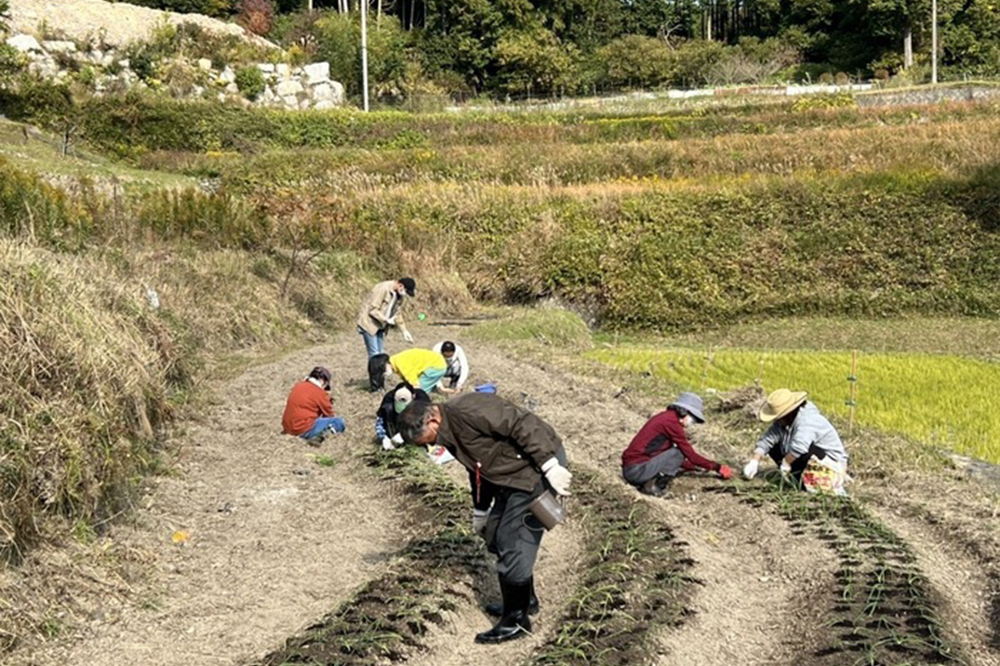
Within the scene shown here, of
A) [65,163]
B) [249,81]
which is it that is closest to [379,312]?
[65,163]

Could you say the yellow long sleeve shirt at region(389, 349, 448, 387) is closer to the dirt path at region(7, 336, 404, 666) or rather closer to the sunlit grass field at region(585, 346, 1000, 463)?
the dirt path at region(7, 336, 404, 666)

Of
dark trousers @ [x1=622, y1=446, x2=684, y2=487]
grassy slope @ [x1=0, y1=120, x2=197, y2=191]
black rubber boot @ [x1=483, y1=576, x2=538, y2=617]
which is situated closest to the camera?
black rubber boot @ [x1=483, y1=576, x2=538, y2=617]

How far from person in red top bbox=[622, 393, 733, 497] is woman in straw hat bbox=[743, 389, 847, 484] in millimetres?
681

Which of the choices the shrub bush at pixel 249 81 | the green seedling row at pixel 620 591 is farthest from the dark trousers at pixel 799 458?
the shrub bush at pixel 249 81

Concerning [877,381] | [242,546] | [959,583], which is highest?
[242,546]

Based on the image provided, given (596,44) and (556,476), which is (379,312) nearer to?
(556,476)

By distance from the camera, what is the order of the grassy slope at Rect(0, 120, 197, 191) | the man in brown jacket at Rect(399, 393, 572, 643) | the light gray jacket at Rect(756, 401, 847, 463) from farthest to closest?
the grassy slope at Rect(0, 120, 197, 191)
the light gray jacket at Rect(756, 401, 847, 463)
the man in brown jacket at Rect(399, 393, 572, 643)

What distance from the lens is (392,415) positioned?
32.3ft

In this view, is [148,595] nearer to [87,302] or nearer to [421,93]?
[87,302]

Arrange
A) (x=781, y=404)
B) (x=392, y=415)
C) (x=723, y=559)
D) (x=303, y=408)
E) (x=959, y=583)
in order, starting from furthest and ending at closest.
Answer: (x=303, y=408)
(x=392, y=415)
(x=781, y=404)
(x=723, y=559)
(x=959, y=583)

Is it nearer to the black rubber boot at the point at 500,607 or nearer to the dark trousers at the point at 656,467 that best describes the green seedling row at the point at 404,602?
the black rubber boot at the point at 500,607

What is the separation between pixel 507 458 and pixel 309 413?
5347mm

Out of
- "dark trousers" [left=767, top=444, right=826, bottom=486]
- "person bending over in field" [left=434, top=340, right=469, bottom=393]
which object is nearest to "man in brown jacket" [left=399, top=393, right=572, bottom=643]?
"dark trousers" [left=767, top=444, right=826, bottom=486]

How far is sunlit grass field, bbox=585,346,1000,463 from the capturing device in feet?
37.2
